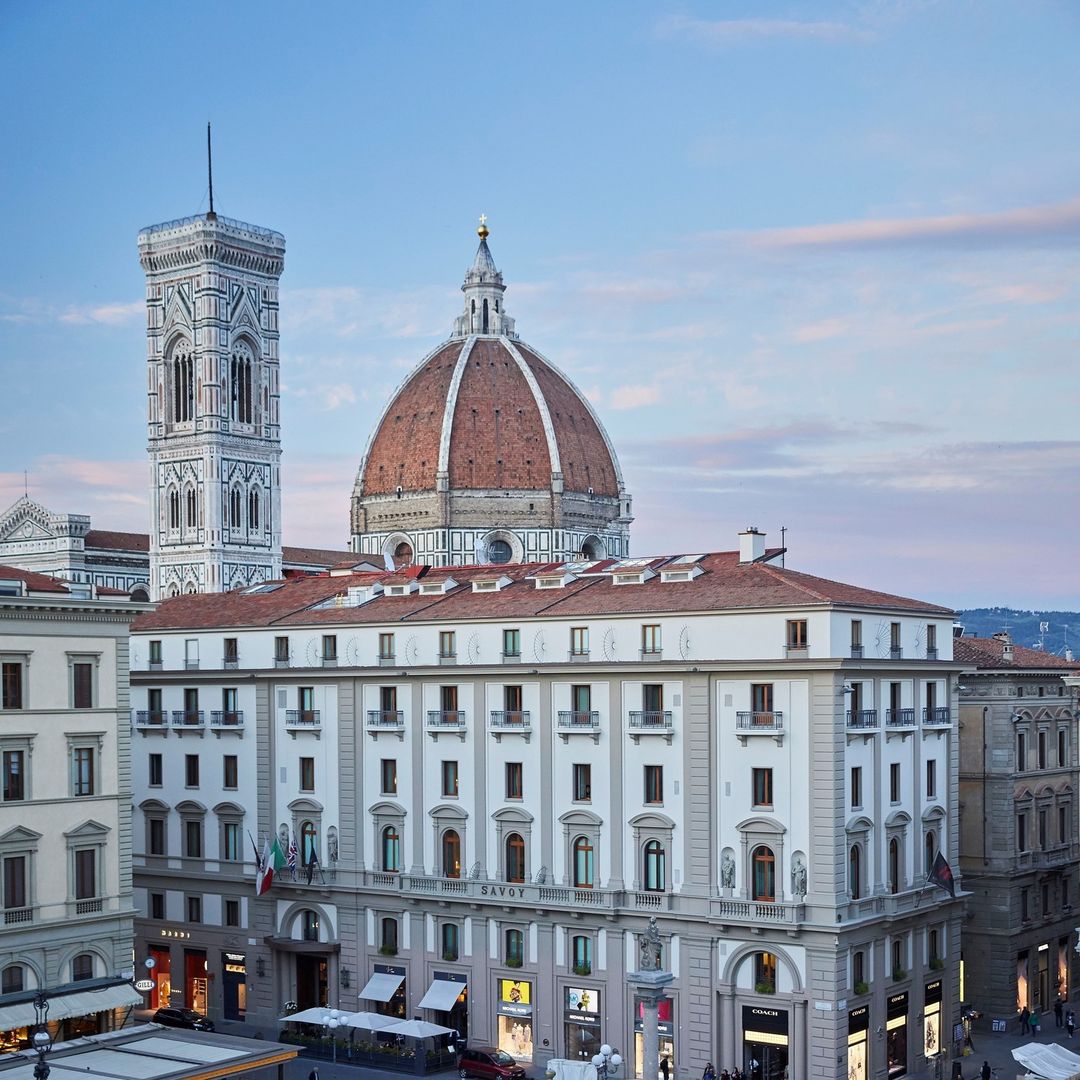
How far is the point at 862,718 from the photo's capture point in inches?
2167

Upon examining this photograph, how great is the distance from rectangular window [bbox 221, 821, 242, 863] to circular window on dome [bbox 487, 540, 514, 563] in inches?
3542

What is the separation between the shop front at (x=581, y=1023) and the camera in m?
57.4

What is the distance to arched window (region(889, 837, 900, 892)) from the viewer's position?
188 ft

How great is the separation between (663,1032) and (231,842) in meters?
19.7

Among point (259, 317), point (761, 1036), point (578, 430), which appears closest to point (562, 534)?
point (578, 430)

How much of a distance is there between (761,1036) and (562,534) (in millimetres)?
104833

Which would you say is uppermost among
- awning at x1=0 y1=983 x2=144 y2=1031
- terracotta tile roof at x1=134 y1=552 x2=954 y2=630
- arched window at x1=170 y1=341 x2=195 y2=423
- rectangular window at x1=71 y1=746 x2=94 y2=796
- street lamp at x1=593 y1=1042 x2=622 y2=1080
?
arched window at x1=170 y1=341 x2=195 y2=423

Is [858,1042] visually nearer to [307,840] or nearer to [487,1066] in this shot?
[487,1066]

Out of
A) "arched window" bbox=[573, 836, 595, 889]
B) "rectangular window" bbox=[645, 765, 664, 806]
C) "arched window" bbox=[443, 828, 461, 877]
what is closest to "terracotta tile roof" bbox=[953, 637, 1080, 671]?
"rectangular window" bbox=[645, 765, 664, 806]

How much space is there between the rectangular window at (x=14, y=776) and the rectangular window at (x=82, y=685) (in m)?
2.46

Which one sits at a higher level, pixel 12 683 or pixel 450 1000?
pixel 12 683

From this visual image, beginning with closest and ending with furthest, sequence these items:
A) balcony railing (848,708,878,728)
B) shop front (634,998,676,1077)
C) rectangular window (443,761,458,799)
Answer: balcony railing (848,708,878,728)
shop front (634,998,676,1077)
rectangular window (443,761,458,799)

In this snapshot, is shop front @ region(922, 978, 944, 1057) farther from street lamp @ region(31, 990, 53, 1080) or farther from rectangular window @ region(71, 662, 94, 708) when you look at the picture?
rectangular window @ region(71, 662, 94, 708)

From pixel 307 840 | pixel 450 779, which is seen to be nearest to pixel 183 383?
pixel 307 840
